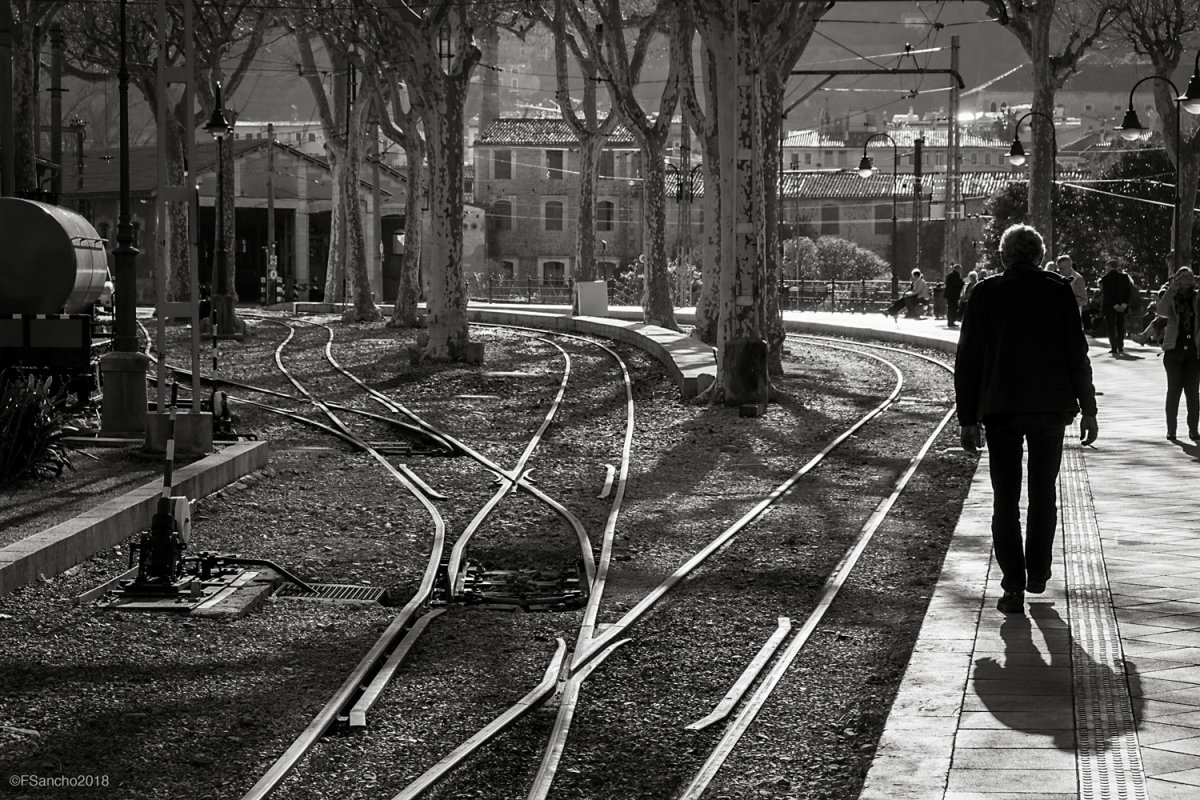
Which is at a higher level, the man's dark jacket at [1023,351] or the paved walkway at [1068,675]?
the man's dark jacket at [1023,351]

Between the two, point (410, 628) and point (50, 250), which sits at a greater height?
point (50, 250)

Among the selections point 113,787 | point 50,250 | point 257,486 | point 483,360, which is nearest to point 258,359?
point 483,360

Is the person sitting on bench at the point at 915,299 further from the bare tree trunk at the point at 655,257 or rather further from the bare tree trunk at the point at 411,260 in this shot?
the bare tree trunk at the point at 411,260

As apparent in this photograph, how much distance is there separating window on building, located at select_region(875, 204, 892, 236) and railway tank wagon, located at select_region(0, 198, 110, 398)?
7627 cm

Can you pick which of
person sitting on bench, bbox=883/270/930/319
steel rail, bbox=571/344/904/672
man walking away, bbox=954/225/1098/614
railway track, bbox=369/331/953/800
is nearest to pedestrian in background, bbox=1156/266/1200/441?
steel rail, bbox=571/344/904/672

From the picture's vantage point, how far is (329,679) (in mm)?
6906

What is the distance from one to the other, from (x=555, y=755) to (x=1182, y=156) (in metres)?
33.3

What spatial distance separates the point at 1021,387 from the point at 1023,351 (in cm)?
17

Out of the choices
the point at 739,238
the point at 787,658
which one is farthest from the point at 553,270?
the point at 787,658

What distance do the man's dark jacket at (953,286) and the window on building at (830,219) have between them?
170 ft

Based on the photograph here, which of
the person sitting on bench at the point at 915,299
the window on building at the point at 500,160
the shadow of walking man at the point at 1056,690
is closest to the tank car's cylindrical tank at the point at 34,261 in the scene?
the shadow of walking man at the point at 1056,690

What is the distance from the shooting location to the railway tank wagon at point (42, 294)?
17.1m

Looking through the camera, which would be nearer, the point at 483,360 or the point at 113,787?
the point at 113,787

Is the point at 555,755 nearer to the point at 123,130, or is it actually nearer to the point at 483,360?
the point at 123,130
